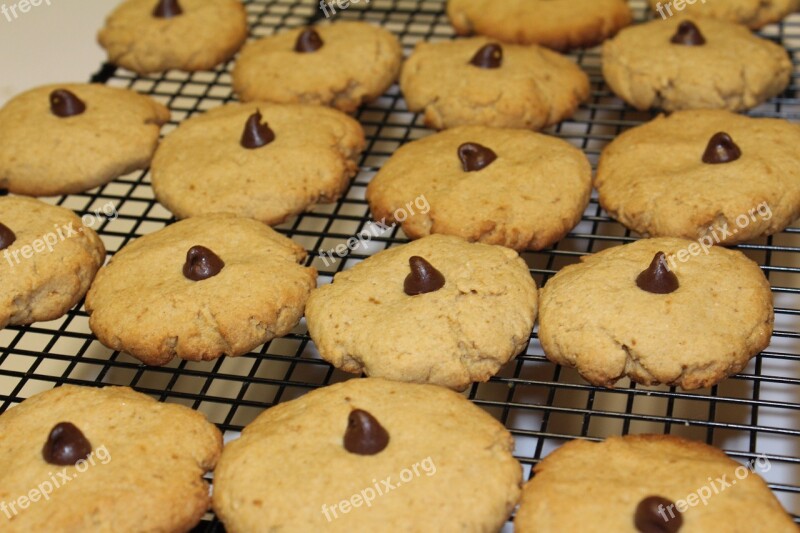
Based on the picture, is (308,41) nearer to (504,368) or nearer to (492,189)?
(492,189)

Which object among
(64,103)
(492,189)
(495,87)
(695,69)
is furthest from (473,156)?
(64,103)

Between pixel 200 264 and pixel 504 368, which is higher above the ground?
pixel 200 264

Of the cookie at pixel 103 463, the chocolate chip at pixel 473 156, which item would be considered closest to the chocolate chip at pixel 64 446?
the cookie at pixel 103 463

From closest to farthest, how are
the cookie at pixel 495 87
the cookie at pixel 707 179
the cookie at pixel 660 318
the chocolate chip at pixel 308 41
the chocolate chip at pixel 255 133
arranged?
the cookie at pixel 660 318 < the cookie at pixel 707 179 < the chocolate chip at pixel 255 133 < the cookie at pixel 495 87 < the chocolate chip at pixel 308 41

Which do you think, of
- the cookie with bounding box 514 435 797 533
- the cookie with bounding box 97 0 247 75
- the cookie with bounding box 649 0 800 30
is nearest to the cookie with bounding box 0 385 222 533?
the cookie with bounding box 514 435 797 533

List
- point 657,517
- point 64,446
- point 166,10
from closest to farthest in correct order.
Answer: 1. point 657,517
2. point 64,446
3. point 166,10

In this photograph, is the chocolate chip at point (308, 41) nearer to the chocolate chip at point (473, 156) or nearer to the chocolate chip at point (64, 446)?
the chocolate chip at point (473, 156)
